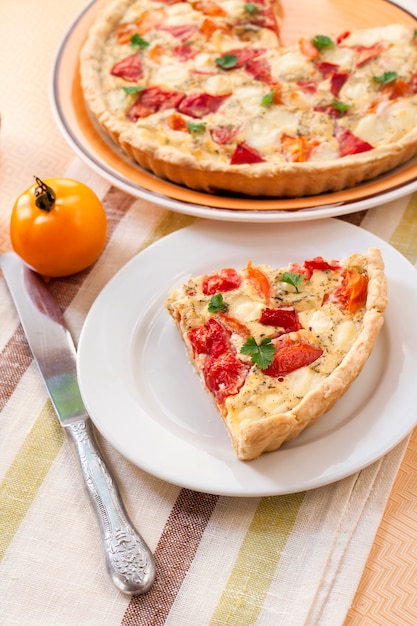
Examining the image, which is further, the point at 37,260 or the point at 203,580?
the point at 37,260

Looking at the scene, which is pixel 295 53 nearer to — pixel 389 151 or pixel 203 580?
pixel 389 151

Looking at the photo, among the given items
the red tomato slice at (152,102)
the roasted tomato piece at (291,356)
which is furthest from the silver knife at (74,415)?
the red tomato slice at (152,102)

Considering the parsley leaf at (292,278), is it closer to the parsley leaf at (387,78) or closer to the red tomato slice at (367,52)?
the parsley leaf at (387,78)

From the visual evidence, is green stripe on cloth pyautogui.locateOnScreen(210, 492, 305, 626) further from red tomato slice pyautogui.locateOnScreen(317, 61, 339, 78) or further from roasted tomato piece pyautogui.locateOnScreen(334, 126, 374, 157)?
red tomato slice pyautogui.locateOnScreen(317, 61, 339, 78)

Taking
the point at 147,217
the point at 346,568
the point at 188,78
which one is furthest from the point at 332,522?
the point at 188,78

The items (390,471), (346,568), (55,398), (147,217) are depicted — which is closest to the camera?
(346,568)

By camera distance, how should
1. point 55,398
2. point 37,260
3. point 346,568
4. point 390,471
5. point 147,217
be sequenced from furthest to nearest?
point 147,217 < point 37,260 < point 55,398 < point 390,471 < point 346,568

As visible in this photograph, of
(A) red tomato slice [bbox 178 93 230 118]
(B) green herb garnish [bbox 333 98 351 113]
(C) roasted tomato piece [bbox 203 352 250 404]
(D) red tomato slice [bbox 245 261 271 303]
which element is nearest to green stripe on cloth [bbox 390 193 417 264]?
(B) green herb garnish [bbox 333 98 351 113]
